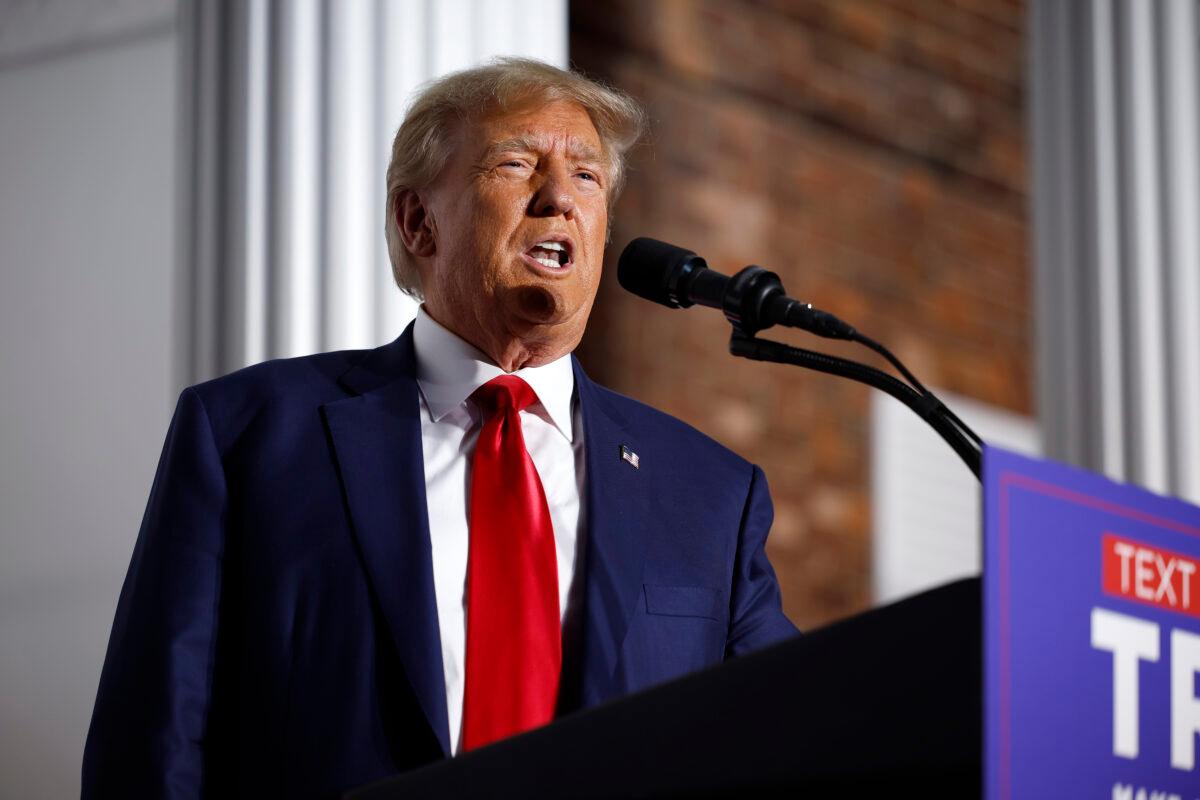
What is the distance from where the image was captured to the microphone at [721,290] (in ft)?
4.57

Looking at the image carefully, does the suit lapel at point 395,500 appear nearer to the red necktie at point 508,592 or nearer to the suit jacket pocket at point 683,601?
the red necktie at point 508,592

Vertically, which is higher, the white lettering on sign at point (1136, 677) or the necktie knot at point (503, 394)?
the necktie knot at point (503, 394)

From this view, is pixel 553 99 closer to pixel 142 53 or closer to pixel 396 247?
pixel 396 247

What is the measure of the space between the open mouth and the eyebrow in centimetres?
11

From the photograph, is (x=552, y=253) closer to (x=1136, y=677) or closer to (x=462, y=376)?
(x=462, y=376)

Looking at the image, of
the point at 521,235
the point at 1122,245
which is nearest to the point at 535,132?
the point at 521,235

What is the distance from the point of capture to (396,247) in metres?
1.86

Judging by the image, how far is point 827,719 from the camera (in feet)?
3.05

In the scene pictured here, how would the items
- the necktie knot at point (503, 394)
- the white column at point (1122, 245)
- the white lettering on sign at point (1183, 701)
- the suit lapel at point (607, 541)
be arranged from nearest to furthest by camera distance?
1. the white lettering on sign at point (1183, 701)
2. the suit lapel at point (607, 541)
3. the necktie knot at point (503, 394)
4. the white column at point (1122, 245)

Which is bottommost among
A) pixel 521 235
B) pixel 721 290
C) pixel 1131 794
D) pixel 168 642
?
pixel 1131 794

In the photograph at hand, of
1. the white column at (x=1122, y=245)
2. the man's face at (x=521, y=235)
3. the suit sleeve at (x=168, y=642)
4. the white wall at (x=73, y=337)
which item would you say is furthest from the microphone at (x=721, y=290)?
the white column at (x=1122, y=245)

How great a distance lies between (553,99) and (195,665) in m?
0.72

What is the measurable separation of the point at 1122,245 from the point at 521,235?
1.85 metres

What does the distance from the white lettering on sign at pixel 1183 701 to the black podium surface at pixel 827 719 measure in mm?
134
